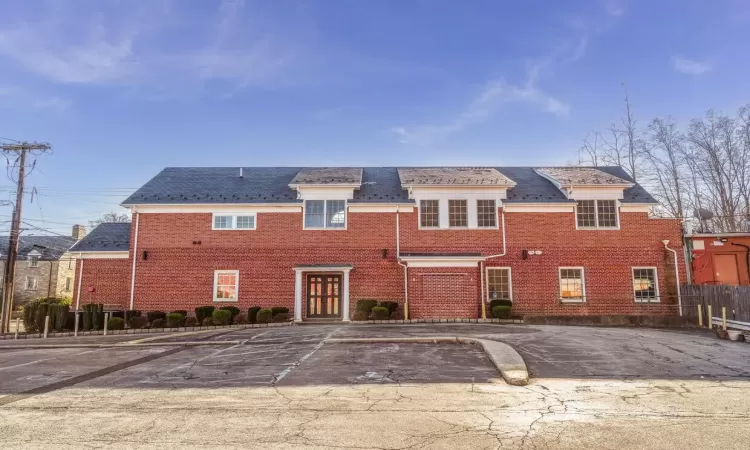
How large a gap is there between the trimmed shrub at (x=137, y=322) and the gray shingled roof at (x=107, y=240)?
12.7ft

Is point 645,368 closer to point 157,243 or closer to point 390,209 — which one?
point 390,209

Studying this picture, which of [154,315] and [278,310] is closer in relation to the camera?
[154,315]

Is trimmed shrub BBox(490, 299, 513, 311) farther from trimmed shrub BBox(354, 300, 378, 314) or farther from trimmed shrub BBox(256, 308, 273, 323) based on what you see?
trimmed shrub BBox(256, 308, 273, 323)

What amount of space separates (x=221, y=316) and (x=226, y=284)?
192 cm

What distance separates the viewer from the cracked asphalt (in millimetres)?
5051

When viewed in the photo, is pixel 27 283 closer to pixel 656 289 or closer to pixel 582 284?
pixel 582 284

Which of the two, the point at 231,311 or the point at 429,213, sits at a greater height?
the point at 429,213

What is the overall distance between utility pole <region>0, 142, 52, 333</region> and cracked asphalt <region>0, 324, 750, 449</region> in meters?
13.3

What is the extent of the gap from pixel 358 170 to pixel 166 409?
64.2 feet

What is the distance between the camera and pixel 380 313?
66.1ft

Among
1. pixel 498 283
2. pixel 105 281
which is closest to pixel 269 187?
pixel 105 281

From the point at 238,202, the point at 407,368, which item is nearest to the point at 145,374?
the point at 407,368

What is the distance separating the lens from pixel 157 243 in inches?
862

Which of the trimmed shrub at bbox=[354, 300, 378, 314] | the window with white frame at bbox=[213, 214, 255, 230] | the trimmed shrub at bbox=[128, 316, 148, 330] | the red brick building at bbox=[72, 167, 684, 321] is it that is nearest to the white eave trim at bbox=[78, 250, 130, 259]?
the red brick building at bbox=[72, 167, 684, 321]
